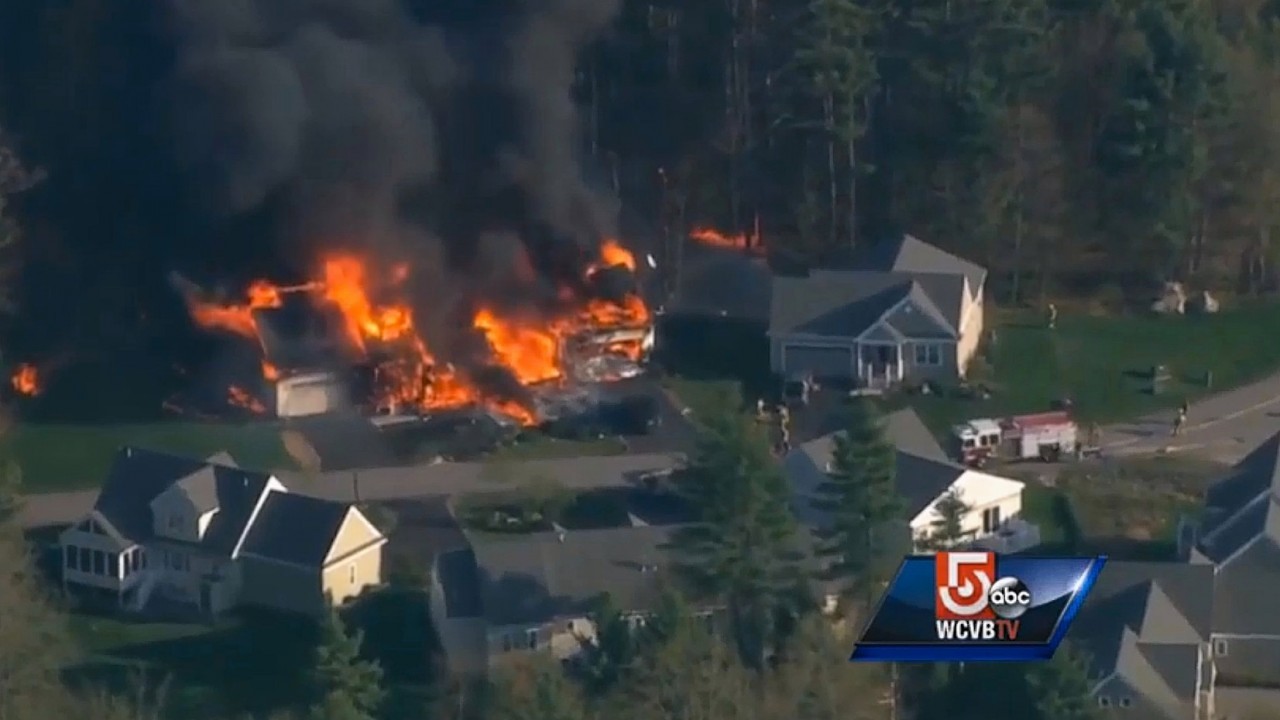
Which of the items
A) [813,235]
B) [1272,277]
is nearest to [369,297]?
[813,235]

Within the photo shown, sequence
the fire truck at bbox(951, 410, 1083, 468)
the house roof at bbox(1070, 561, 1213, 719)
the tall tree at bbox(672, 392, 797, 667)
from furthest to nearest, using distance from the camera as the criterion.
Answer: the fire truck at bbox(951, 410, 1083, 468), the tall tree at bbox(672, 392, 797, 667), the house roof at bbox(1070, 561, 1213, 719)

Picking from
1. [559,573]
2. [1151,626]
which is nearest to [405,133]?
[559,573]

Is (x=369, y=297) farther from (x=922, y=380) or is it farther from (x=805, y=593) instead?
(x=805, y=593)

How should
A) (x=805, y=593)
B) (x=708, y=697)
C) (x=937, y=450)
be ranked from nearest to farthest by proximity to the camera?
(x=708, y=697)
(x=805, y=593)
(x=937, y=450)

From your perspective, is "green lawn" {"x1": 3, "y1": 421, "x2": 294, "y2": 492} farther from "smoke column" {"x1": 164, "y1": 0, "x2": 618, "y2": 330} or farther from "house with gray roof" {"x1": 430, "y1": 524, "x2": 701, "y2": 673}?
"house with gray roof" {"x1": 430, "y1": 524, "x2": 701, "y2": 673}

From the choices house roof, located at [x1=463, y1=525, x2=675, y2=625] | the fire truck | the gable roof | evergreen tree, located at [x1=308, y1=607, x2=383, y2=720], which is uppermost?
the gable roof

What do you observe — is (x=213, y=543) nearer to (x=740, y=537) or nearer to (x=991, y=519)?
(x=740, y=537)

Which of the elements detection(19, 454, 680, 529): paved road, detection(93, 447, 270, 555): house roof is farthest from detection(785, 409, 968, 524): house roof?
detection(93, 447, 270, 555): house roof

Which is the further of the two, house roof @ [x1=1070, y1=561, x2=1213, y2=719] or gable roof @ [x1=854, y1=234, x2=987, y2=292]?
gable roof @ [x1=854, y1=234, x2=987, y2=292]
